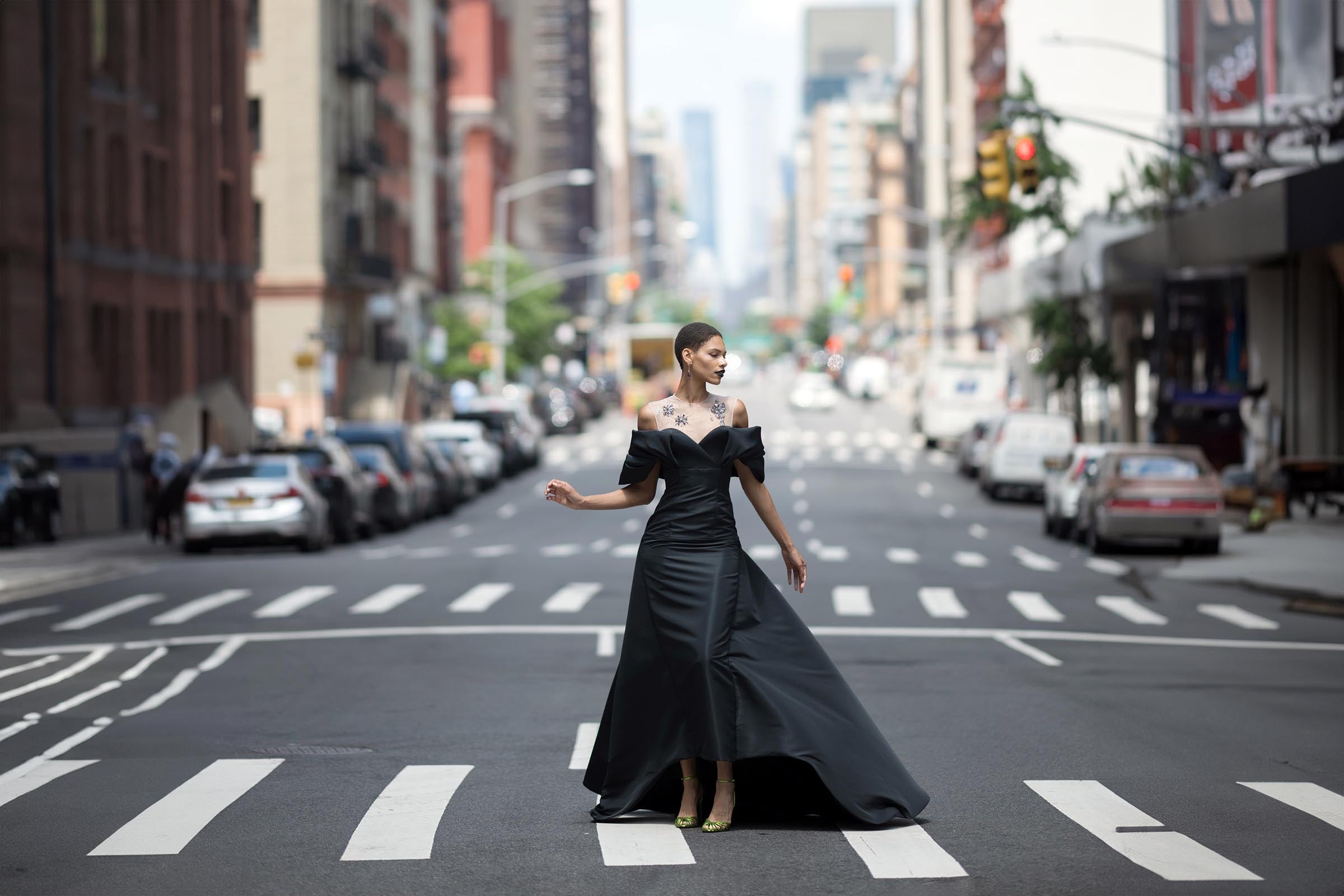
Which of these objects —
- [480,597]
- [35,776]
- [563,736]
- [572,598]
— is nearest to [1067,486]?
[572,598]

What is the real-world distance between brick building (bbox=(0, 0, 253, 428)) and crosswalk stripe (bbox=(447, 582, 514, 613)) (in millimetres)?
18243

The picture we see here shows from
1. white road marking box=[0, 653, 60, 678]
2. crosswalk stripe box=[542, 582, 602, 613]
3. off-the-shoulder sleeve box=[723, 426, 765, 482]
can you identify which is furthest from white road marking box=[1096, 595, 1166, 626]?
off-the-shoulder sleeve box=[723, 426, 765, 482]

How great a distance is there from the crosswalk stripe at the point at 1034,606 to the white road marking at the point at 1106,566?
3506mm

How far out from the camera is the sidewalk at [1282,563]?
2245 cm

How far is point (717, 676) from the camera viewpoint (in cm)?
796

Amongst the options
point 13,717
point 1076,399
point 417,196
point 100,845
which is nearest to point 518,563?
point 13,717

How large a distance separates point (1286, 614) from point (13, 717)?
500 inches

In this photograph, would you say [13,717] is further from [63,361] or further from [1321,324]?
[1321,324]

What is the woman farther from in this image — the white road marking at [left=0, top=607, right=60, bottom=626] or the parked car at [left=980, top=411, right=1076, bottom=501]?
the parked car at [left=980, top=411, right=1076, bottom=501]

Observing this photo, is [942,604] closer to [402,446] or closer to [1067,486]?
[1067,486]

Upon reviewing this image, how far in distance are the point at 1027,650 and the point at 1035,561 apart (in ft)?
38.1

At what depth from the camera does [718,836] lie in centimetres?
812

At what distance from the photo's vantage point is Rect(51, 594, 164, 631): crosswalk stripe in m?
18.4

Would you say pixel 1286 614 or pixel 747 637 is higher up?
pixel 747 637
